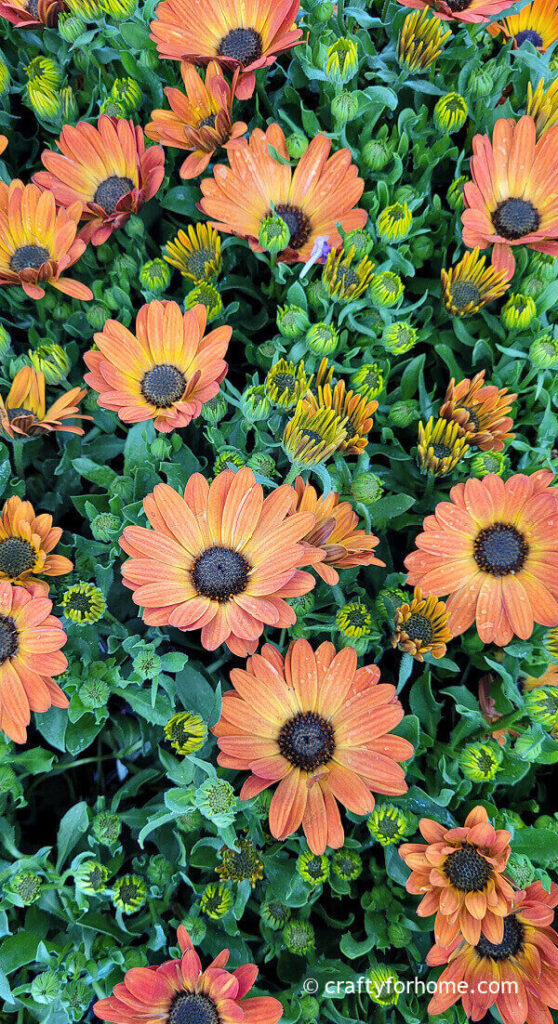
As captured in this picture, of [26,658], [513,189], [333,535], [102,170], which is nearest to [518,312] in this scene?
[513,189]

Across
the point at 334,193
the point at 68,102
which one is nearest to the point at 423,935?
the point at 334,193

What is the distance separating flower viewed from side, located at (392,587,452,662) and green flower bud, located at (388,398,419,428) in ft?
0.86

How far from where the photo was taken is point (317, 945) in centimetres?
100

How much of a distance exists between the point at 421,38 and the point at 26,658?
0.99 m

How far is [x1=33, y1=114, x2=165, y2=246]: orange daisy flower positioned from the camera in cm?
112

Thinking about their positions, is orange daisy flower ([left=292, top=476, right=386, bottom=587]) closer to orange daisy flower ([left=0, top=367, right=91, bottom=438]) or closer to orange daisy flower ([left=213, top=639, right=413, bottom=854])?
orange daisy flower ([left=213, top=639, right=413, bottom=854])

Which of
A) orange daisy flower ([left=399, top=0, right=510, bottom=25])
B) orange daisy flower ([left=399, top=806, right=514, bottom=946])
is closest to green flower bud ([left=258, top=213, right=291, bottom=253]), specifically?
orange daisy flower ([left=399, top=0, right=510, bottom=25])

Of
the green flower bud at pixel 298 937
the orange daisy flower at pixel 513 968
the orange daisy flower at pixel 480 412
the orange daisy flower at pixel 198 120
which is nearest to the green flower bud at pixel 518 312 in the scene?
the orange daisy flower at pixel 480 412

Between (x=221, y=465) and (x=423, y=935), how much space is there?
0.64 meters

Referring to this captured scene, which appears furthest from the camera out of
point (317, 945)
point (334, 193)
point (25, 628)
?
point (334, 193)

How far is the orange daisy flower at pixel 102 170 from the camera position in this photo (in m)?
1.12

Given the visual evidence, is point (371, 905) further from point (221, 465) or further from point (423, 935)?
point (221, 465)

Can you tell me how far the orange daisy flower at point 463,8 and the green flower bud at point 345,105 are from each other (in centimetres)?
15

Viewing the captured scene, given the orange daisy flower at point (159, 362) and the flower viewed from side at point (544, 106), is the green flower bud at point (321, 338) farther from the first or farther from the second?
the flower viewed from side at point (544, 106)
